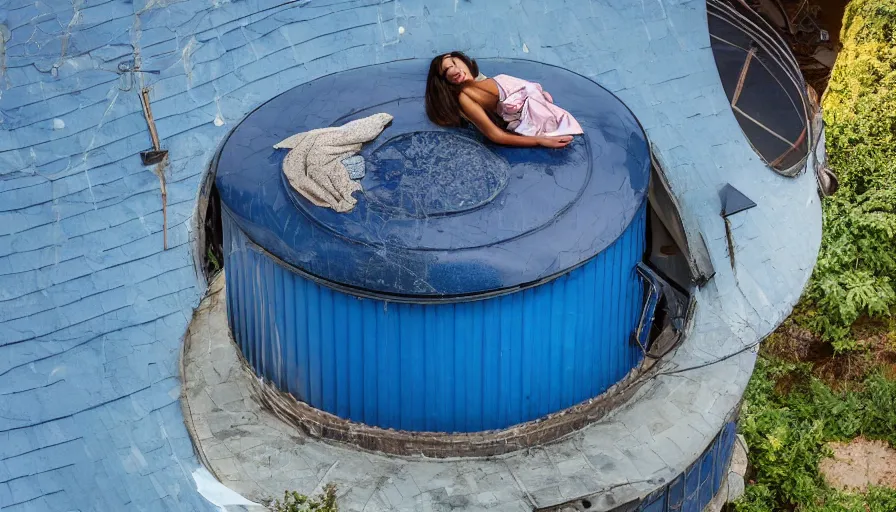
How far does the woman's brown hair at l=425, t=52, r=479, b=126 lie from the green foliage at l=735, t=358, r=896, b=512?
414 cm

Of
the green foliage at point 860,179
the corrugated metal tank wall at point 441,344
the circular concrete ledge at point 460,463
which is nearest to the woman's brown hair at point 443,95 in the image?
the corrugated metal tank wall at point 441,344

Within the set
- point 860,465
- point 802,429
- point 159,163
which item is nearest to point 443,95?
point 159,163

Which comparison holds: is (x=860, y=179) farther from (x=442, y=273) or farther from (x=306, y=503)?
(x=306, y=503)

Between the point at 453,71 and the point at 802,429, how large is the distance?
4.85 meters

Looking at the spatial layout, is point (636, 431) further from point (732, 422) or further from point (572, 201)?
point (572, 201)

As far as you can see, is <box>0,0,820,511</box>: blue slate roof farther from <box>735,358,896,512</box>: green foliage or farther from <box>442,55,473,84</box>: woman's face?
<box>735,358,896,512</box>: green foliage

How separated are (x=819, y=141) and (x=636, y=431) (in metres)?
2.63

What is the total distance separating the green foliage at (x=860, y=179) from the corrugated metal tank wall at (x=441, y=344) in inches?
193

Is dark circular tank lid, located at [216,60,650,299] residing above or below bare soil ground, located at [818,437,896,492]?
above

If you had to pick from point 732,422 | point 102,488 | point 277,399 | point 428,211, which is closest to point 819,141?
point 732,422

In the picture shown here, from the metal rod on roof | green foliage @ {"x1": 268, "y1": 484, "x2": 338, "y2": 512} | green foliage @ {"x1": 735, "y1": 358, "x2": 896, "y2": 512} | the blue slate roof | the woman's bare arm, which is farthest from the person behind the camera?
green foliage @ {"x1": 735, "y1": 358, "x2": 896, "y2": 512}

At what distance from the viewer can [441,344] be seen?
6027 millimetres

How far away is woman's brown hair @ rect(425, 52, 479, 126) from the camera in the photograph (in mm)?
6531

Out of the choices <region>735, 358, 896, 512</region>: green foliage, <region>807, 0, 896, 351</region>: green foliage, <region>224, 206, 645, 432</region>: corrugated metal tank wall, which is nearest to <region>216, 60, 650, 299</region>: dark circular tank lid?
<region>224, 206, 645, 432</region>: corrugated metal tank wall
